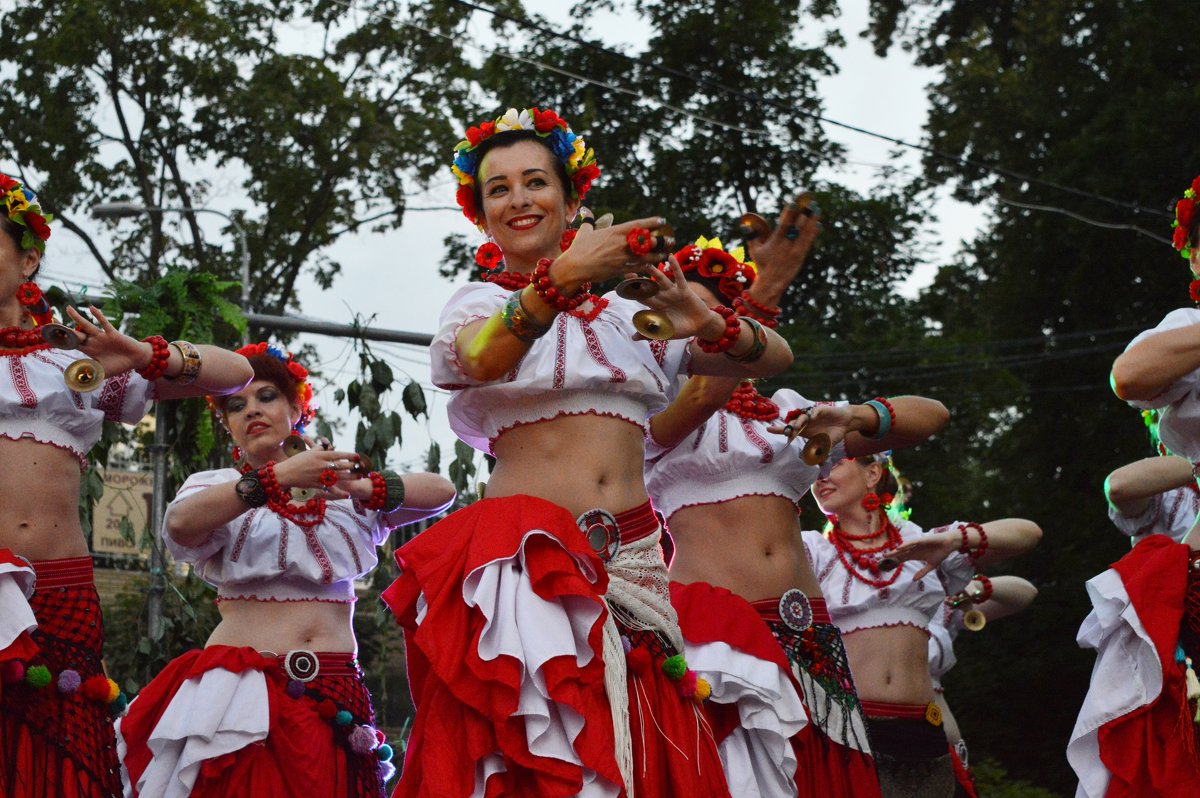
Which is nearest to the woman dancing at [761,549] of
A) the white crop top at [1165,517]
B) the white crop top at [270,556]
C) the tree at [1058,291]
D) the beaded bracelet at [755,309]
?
the beaded bracelet at [755,309]

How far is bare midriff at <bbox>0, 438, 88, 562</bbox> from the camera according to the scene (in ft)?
13.8

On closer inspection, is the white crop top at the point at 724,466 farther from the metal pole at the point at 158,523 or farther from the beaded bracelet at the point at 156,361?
the metal pole at the point at 158,523

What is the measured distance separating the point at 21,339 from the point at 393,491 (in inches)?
57.1

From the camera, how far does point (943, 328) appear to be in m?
20.5

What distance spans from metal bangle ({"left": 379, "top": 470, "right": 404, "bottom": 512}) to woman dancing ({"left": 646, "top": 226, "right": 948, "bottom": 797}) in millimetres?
950

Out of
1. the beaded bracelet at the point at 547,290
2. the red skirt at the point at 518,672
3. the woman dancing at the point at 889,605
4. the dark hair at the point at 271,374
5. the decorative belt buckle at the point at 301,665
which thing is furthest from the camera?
the woman dancing at the point at 889,605

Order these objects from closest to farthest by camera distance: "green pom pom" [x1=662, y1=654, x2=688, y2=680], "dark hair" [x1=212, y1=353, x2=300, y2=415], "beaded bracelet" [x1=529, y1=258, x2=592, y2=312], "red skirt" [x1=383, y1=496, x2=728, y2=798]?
"red skirt" [x1=383, y1=496, x2=728, y2=798]
"beaded bracelet" [x1=529, y1=258, x2=592, y2=312]
"green pom pom" [x1=662, y1=654, x2=688, y2=680]
"dark hair" [x1=212, y1=353, x2=300, y2=415]

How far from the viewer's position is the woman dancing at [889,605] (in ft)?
20.5

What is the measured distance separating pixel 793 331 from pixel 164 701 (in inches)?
543

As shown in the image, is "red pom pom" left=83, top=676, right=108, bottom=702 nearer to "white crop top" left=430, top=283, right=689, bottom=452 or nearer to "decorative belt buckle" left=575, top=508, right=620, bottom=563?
"white crop top" left=430, top=283, right=689, bottom=452

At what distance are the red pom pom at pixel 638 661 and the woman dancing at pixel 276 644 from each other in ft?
5.64

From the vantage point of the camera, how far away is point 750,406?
5055 millimetres

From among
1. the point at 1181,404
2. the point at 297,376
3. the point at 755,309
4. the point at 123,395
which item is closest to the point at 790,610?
the point at 755,309

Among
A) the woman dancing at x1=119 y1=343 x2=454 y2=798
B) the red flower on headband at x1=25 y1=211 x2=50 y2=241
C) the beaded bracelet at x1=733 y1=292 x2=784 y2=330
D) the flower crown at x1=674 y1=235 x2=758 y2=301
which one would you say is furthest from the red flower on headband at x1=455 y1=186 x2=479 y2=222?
the red flower on headband at x1=25 y1=211 x2=50 y2=241
